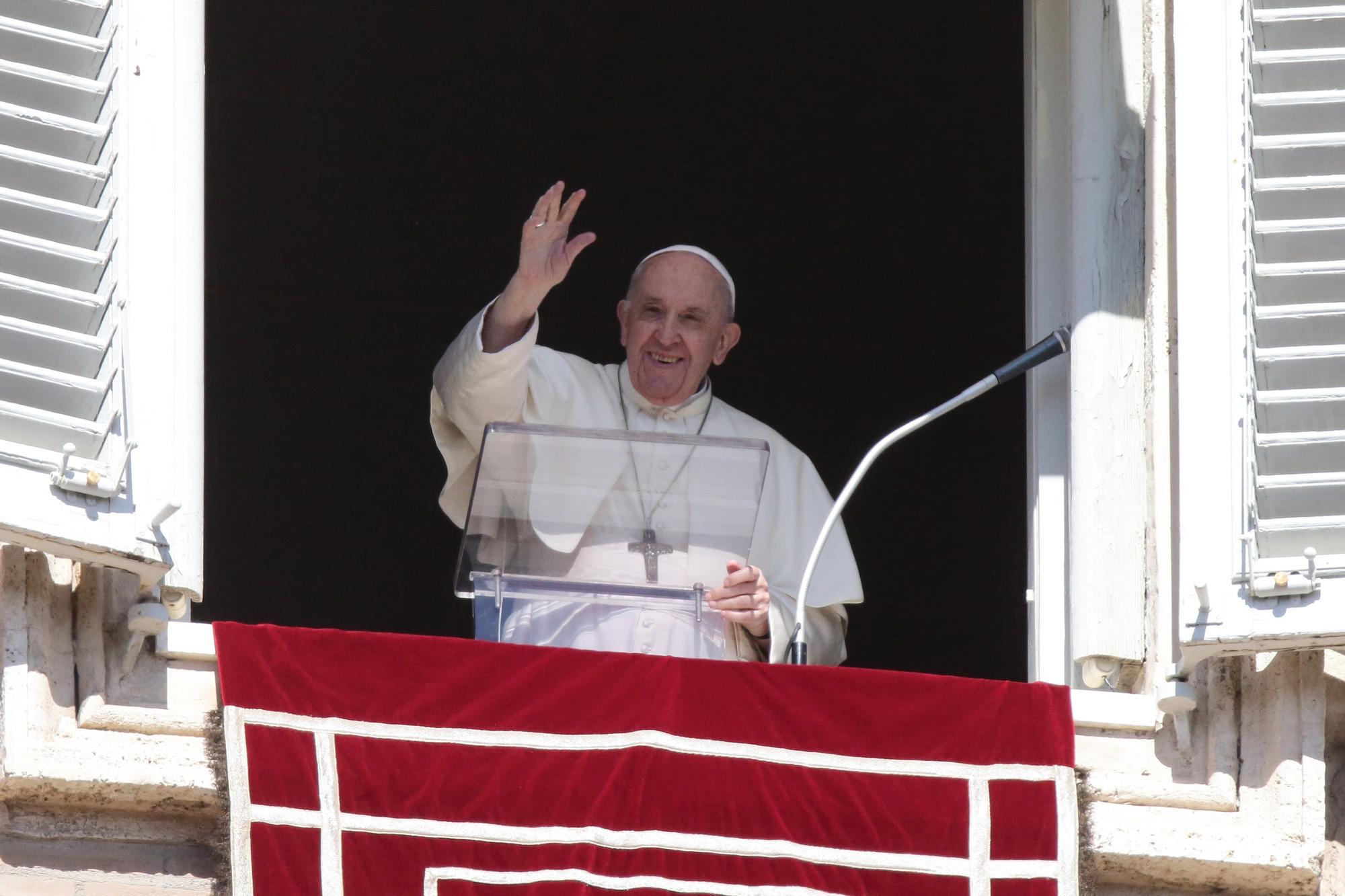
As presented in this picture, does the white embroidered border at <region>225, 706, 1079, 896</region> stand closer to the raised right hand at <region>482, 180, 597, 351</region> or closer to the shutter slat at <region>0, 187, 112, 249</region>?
the shutter slat at <region>0, 187, 112, 249</region>

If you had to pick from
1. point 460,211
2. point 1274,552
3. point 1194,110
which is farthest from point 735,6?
point 1274,552

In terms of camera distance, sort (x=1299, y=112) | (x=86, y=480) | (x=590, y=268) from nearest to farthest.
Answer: (x=86, y=480), (x=1299, y=112), (x=590, y=268)

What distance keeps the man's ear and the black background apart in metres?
2.21

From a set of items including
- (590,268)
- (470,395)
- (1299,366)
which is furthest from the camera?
(590,268)

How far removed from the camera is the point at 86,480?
394 centimetres

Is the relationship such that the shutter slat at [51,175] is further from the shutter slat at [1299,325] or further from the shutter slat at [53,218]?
the shutter slat at [1299,325]

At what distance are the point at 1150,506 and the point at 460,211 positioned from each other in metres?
4.28

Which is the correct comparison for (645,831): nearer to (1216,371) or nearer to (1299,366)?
(1216,371)

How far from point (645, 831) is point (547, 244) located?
1.17 meters

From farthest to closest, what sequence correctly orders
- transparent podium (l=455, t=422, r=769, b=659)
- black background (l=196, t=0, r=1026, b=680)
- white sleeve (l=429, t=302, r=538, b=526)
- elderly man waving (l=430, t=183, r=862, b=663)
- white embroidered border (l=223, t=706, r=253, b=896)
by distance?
black background (l=196, t=0, r=1026, b=680) < white sleeve (l=429, t=302, r=538, b=526) < elderly man waving (l=430, t=183, r=862, b=663) < transparent podium (l=455, t=422, r=769, b=659) < white embroidered border (l=223, t=706, r=253, b=896)

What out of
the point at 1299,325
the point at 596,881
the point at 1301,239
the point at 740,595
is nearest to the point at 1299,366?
Result: the point at 1299,325

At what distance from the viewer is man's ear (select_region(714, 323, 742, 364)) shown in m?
5.51

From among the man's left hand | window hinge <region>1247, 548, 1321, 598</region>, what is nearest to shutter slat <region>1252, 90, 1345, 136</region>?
window hinge <region>1247, 548, 1321, 598</region>

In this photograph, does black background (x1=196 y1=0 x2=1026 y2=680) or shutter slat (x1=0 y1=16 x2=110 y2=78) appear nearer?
shutter slat (x1=0 y1=16 x2=110 y2=78)
